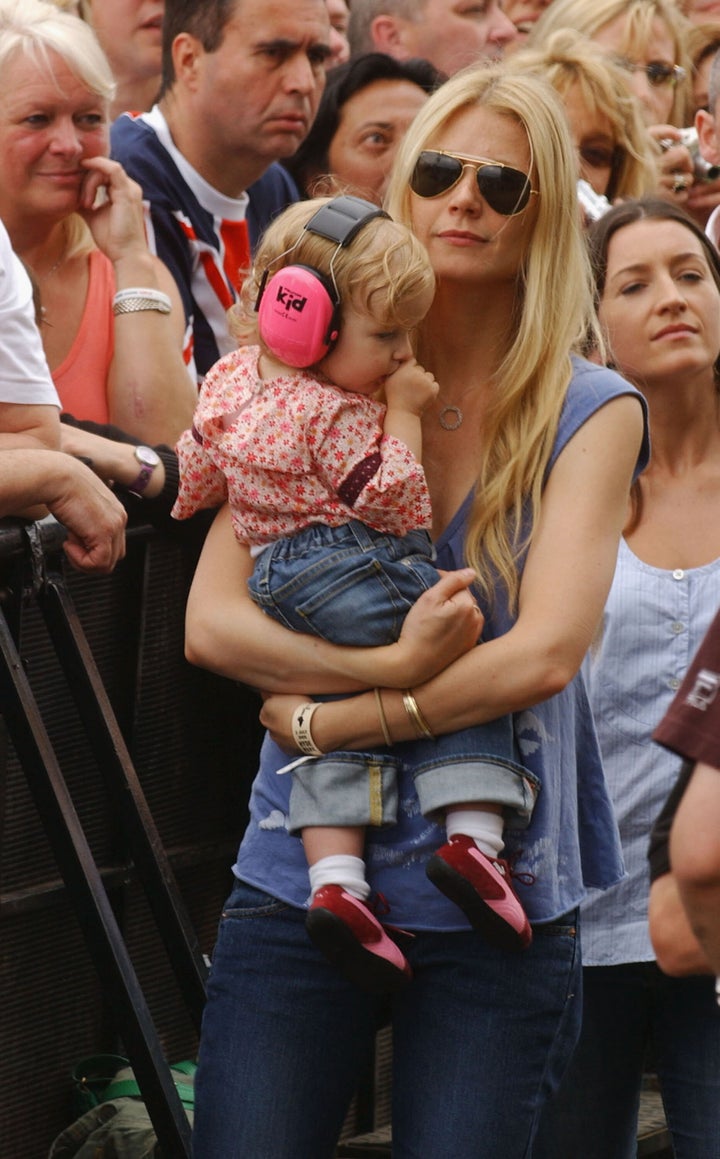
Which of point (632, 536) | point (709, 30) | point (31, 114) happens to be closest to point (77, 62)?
point (31, 114)

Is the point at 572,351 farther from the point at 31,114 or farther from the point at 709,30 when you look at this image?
the point at 709,30

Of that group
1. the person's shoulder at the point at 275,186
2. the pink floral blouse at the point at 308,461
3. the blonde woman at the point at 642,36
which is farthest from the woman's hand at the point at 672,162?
the pink floral blouse at the point at 308,461

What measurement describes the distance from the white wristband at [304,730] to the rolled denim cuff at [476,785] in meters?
0.16

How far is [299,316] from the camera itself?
2.42m

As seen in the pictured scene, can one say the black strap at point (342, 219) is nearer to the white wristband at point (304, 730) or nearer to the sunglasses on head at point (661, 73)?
the white wristband at point (304, 730)

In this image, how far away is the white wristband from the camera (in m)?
2.44

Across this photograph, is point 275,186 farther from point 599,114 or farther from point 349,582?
point 349,582

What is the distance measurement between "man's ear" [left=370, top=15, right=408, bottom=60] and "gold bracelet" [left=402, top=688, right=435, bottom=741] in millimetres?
4675

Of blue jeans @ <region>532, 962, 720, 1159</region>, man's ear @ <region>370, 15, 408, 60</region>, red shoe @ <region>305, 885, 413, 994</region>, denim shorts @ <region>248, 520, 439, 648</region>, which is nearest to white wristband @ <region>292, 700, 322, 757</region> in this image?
denim shorts @ <region>248, 520, 439, 648</region>

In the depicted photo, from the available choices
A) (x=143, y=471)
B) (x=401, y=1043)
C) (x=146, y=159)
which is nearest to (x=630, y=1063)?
(x=401, y=1043)

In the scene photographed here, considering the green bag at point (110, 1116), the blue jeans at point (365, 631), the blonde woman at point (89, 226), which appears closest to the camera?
the blue jeans at point (365, 631)

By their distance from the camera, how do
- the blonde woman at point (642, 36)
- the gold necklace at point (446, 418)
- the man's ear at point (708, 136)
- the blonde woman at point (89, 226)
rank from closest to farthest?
the gold necklace at point (446, 418), the blonde woman at point (89, 226), the man's ear at point (708, 136), the blonde woman at point (642, 36)

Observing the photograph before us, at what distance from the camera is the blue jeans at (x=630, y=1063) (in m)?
3.00

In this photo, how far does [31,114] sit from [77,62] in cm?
17
